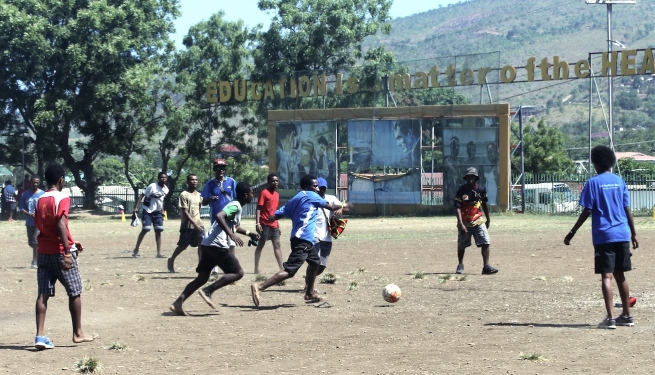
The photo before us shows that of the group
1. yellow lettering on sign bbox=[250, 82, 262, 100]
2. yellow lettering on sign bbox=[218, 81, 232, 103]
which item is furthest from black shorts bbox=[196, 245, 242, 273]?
yellow lettering on sign bbox=[218, 81, 232, 103]

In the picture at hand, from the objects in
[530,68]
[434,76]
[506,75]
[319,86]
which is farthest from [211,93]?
[530,68]

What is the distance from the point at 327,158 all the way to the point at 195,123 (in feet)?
37.6

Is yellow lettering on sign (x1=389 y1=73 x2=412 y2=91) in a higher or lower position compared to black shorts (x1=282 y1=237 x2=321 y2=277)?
higher

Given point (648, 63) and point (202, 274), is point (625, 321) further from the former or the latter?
point (648, 63)

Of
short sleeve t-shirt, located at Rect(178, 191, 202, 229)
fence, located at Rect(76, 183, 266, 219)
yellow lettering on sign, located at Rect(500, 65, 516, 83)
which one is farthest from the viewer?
fence, located at Rect(76, 183, 266, 219)

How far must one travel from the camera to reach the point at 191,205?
1681 centimetres

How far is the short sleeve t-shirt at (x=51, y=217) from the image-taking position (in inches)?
375

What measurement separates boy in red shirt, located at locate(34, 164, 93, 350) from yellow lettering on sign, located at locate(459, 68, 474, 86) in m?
30.1

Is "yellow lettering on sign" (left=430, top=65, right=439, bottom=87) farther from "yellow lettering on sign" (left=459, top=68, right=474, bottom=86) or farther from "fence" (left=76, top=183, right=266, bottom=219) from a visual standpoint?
"fence" (left=76, top=183, right=266, bottom=219)

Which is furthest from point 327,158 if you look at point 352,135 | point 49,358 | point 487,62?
point 49,358

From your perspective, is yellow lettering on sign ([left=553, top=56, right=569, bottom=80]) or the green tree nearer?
yellow lettering on sign ([left=553, top=56, right=569, bottom=80])

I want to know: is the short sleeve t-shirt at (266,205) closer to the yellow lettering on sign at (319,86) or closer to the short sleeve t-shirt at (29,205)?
the short sleeve t-shirt at (29,205)

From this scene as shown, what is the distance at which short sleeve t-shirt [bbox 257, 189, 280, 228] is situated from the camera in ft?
53.1

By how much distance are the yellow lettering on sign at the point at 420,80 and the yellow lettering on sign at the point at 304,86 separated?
502cm
